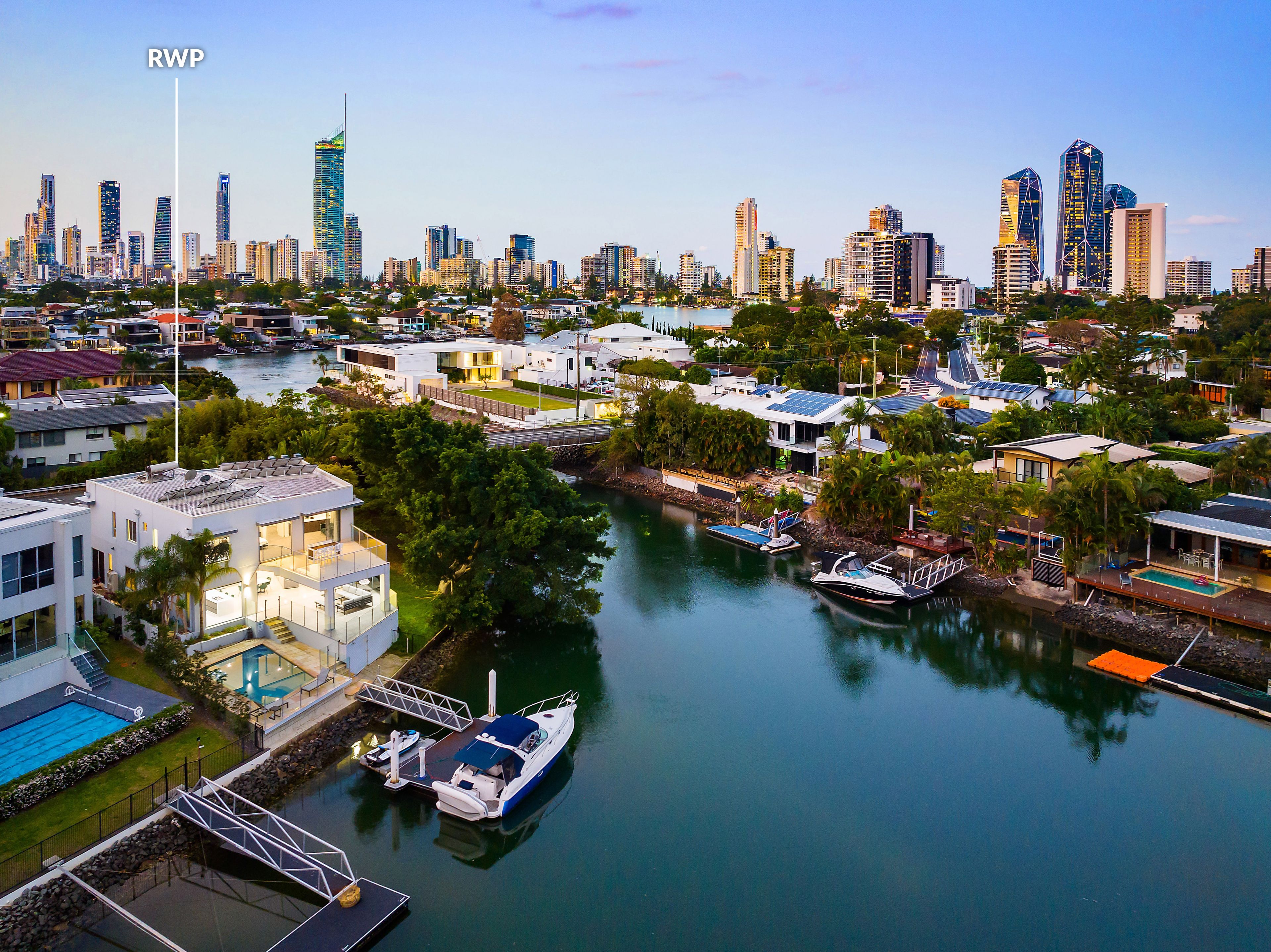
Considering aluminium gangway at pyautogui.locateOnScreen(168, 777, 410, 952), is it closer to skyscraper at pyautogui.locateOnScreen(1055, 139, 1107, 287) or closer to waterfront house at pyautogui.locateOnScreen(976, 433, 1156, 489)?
waterfront house at pyautogui.locateOnScreen(976, 433, 1156, 489)

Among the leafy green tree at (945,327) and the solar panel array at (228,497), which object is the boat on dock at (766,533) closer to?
the solar panel array at (228,497)

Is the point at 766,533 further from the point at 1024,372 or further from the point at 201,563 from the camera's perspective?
the point at 1024,372

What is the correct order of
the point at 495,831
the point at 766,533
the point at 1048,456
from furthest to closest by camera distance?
1. the point at 766,533
2. the point at 1048,456
3. the point at 495,831

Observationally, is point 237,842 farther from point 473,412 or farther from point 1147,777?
point 473,412

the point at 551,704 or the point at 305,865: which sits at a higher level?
the point at 551,704

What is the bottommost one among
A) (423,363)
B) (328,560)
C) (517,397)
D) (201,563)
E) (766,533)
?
(766,533)

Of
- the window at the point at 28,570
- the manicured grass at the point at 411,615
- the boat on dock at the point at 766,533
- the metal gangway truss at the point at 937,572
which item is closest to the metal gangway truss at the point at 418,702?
the manicured grass at the point at 411,615

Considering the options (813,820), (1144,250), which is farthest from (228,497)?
(1144,250)
